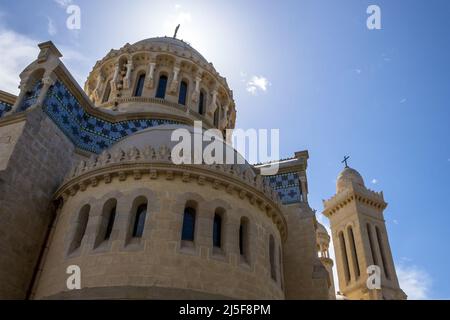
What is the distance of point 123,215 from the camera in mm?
10422

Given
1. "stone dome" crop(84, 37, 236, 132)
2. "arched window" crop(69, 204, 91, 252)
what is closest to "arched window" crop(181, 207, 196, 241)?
"arched window" crop(69, 204, 91, 252)

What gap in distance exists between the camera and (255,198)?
1195cm

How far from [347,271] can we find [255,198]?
28053 mm

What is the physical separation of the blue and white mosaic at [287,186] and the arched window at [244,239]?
5.64 m

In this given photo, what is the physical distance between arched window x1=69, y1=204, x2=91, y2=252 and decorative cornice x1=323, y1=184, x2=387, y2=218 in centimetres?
3099

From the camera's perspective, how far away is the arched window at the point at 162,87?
2083 cm

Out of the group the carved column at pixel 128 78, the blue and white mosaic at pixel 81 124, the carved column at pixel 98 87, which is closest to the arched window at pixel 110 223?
the blue and white mosaic at pixel 81 124

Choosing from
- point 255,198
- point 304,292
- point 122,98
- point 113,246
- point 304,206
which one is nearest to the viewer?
point 113,246

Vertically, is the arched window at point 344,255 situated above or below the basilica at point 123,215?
above

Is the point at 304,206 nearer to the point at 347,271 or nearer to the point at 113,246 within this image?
the point at 113,246

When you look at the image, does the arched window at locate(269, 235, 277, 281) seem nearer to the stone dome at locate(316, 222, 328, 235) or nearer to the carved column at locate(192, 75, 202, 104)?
the carved column at locate(192, 75, 202, 104)

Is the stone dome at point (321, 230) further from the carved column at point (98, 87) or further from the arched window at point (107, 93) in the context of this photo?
the carved column at point (98, 87)

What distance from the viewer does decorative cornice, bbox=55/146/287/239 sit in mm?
11039
